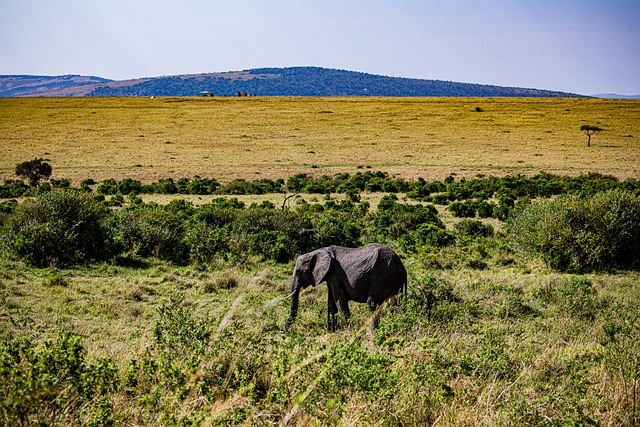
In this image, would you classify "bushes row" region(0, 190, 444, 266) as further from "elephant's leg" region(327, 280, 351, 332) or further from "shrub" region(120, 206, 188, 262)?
"elephant's leg" region(327, 280, 351, 332)

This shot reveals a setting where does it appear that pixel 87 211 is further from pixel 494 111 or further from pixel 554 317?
pixel 494 111

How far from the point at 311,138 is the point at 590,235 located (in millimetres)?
58939

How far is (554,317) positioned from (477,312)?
148 centimetres

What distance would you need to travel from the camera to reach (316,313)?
1014 cm

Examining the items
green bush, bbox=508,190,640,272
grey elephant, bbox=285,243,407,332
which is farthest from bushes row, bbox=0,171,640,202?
grey elephant, bbox=285,243,407,332

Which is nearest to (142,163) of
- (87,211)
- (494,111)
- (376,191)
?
(376,191)

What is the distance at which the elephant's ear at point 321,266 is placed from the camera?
29.6 ft

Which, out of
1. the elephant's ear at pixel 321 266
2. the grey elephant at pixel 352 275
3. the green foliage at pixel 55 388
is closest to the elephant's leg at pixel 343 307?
the grey elephant at pixel 352 275

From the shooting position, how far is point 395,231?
19.3 metres

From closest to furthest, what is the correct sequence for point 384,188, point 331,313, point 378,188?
1. point 331,313
2. point 384,188
3. point 378,188

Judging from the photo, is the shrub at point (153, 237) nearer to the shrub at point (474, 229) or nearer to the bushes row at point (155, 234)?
the bushes row at point (155, 234)

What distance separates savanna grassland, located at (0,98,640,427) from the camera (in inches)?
165

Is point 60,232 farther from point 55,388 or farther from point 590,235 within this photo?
point 590,235

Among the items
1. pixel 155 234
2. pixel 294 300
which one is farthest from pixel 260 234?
pixel 294 300
